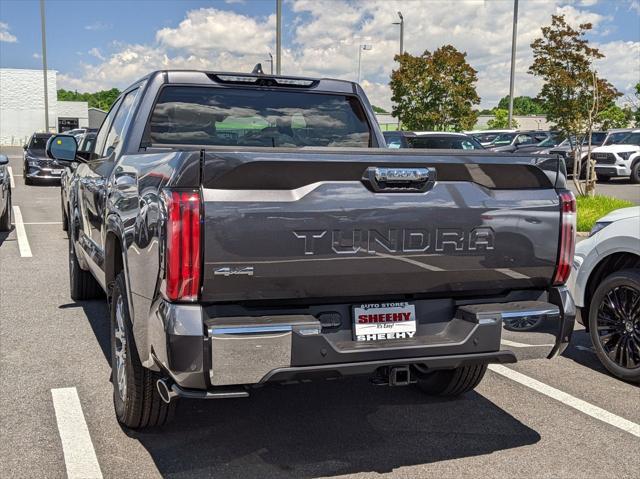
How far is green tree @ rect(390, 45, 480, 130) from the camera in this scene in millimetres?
32906

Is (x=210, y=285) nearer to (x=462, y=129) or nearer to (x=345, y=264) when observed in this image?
(x=345, y=264)

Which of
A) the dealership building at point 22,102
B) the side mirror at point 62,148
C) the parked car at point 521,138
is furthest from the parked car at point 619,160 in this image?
the dealership building at point 22,102

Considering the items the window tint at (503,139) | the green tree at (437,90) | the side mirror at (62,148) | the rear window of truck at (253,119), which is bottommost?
the side mirror at (62,148)

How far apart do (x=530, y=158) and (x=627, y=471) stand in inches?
66.0

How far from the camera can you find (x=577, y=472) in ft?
12.2

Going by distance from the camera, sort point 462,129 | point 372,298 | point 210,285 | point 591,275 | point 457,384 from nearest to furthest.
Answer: point 210,285 → point 372,298 → point 457,384 → point 591,275 → point 462,129

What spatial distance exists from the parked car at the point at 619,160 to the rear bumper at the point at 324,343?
2182 cm

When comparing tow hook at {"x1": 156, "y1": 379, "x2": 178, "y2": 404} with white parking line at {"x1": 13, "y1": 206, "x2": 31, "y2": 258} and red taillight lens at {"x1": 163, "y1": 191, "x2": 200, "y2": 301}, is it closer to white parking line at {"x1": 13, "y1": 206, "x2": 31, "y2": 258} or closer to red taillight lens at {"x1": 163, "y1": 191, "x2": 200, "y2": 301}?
red taillight lens at {"x1": 163, "y1": 191, "x2": 200, "y2": 301}

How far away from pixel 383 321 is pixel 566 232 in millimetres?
1038

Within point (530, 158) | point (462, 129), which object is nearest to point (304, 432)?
point (530, 158)

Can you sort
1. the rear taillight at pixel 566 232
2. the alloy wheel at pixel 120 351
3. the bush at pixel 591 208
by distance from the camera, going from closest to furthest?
the rear taillight at pixel 566 232 → the alloy wheel at pixel 120 351 → the bush at pixel 591 208

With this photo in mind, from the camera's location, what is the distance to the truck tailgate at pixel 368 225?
122 inches

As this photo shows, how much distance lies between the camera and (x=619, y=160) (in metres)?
23.7

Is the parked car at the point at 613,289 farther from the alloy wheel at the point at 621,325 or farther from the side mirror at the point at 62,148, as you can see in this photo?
the side mirror at the point at 62,148
